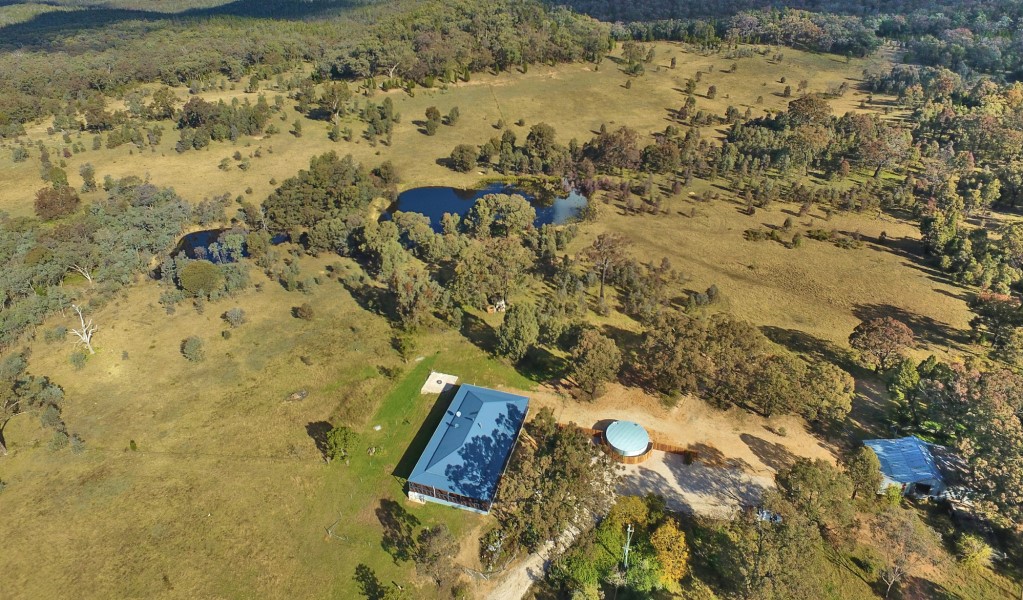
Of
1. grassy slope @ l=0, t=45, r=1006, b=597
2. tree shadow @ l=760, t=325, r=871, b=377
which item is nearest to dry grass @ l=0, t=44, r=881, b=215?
grassy slope @ l=0, t=45, r=1006, b=597

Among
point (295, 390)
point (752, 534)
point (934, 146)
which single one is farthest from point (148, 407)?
point (934, 146)

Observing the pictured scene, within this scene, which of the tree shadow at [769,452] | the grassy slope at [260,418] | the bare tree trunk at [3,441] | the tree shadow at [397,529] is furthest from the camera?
the bare tree trunk at [3,441]

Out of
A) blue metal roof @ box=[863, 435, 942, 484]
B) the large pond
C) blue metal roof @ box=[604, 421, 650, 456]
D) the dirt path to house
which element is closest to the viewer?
the dirt path to house

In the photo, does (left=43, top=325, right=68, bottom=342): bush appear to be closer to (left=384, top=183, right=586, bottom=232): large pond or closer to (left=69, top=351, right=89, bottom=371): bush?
(left=69, top=351, right=89, bottom=371): bush

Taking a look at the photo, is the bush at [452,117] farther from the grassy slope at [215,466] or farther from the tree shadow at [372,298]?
the grassy slope at [215,466]

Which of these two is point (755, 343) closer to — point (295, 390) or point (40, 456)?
point (295, 390)

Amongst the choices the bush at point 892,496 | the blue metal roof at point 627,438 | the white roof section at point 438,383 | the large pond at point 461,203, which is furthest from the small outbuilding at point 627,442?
the large pond at point 461,203

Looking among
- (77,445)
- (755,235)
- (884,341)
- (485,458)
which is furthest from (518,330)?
(755,235)
